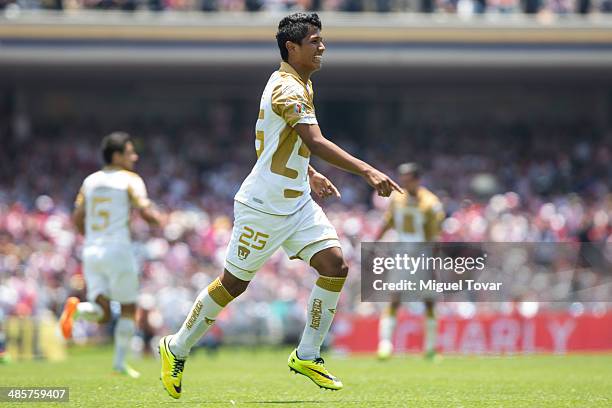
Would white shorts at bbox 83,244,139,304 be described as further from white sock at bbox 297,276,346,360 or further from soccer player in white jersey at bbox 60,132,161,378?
white sock at bbox 297,276,346,360

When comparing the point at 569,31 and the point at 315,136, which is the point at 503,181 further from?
the point at 315,136

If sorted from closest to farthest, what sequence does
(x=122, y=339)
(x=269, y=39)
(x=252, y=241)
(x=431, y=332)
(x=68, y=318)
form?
(x=252, y=241), (x=68, y=318), (x=122, y=339), (x=431, y=332), (x=269, y=39)

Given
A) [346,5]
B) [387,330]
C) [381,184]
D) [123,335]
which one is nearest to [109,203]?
[123,335]

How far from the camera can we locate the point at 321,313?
8.02m

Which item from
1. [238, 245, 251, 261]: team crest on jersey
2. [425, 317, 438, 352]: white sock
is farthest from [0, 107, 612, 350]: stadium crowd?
[238, 245, 251, 261]: team crest on jersey

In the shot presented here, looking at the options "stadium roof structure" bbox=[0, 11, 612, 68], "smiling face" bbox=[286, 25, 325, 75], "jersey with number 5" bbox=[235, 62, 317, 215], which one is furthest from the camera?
"stadium roof structure" bbox=[0, 11, 612, 68]

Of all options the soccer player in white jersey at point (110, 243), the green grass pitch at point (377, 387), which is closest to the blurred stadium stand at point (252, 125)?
the green grass pitch at point (377, 387)

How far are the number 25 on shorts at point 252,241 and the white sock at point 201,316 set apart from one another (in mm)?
333

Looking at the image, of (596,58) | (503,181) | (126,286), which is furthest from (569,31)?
(126,286)

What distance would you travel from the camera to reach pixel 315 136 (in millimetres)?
7473

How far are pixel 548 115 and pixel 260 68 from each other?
9232 millimetres

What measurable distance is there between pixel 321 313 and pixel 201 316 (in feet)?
2.94

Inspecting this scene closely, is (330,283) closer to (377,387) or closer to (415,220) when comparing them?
(377,387)

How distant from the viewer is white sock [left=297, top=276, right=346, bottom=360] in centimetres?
795
